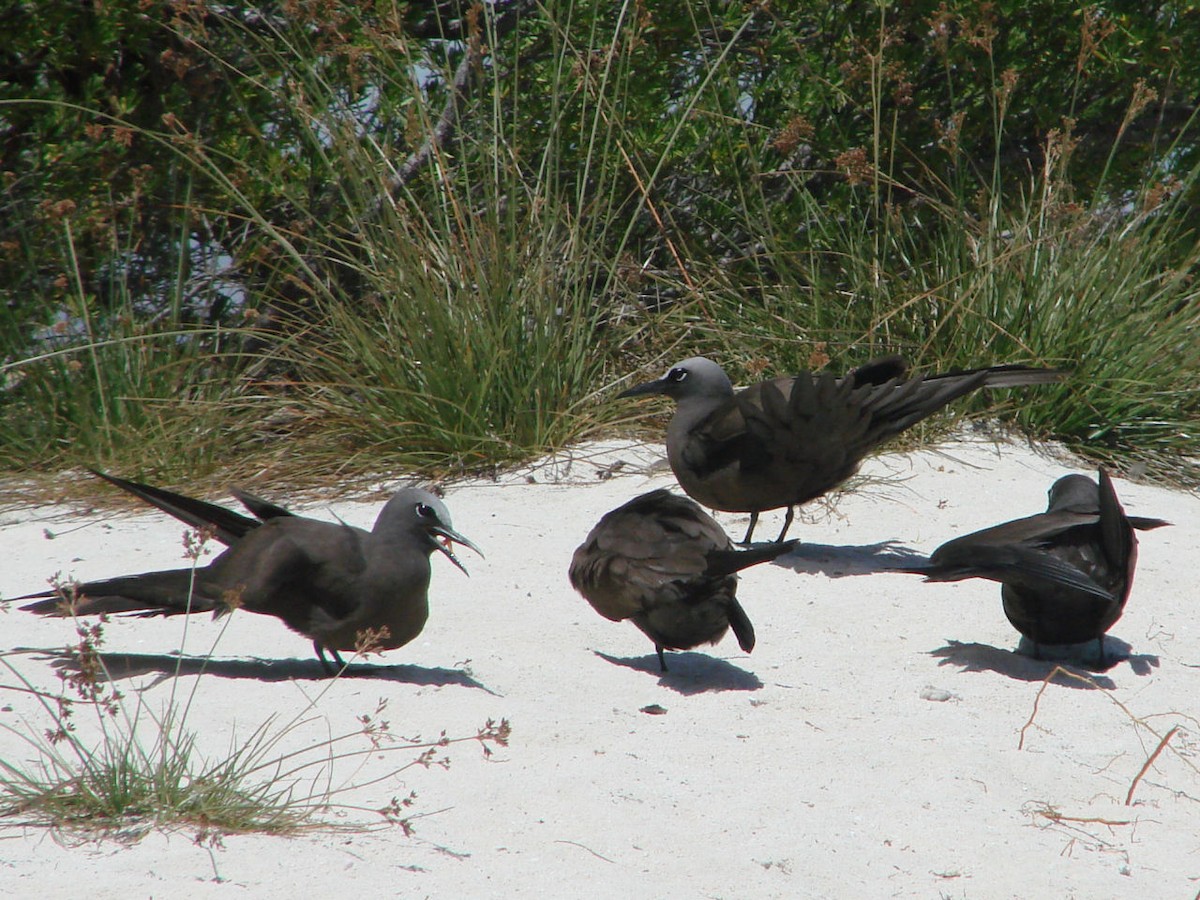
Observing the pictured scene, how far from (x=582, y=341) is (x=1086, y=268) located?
8.09 ft

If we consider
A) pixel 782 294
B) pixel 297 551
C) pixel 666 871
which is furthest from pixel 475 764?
pixel 782 294

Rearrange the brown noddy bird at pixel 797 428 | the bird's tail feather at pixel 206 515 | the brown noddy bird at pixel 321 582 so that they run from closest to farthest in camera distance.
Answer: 1. the brown noddy bird at pixel 321 582
2. the bird's tail feather at pixel 206 515
3. the brown noddy bird at pixel 797 428

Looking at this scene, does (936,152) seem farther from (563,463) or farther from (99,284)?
(99,284)

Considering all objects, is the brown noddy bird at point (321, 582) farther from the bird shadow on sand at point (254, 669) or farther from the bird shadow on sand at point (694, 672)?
the bird shadow on sand at point (694, 672)

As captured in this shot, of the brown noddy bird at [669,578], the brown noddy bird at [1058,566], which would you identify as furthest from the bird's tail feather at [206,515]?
the brown noddy bird at [1058,566]

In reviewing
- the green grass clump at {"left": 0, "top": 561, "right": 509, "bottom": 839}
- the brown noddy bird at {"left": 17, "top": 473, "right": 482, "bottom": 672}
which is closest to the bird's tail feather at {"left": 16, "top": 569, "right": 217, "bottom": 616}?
the brown noddy bird at {"left": 17, "top": 473, "right": 482, "bottom": 672}

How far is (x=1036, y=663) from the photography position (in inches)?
176

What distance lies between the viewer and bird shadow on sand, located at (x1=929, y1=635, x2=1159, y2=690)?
14.2 feet

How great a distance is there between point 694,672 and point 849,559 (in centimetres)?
124

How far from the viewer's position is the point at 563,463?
20.3ft

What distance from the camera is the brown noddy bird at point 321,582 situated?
12.9 ft

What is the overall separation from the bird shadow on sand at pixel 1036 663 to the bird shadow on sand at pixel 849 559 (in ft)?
2.22

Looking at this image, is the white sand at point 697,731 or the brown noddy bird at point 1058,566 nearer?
the white sand at point 697,731

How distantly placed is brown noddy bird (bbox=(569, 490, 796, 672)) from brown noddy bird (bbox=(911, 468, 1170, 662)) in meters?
0.62
